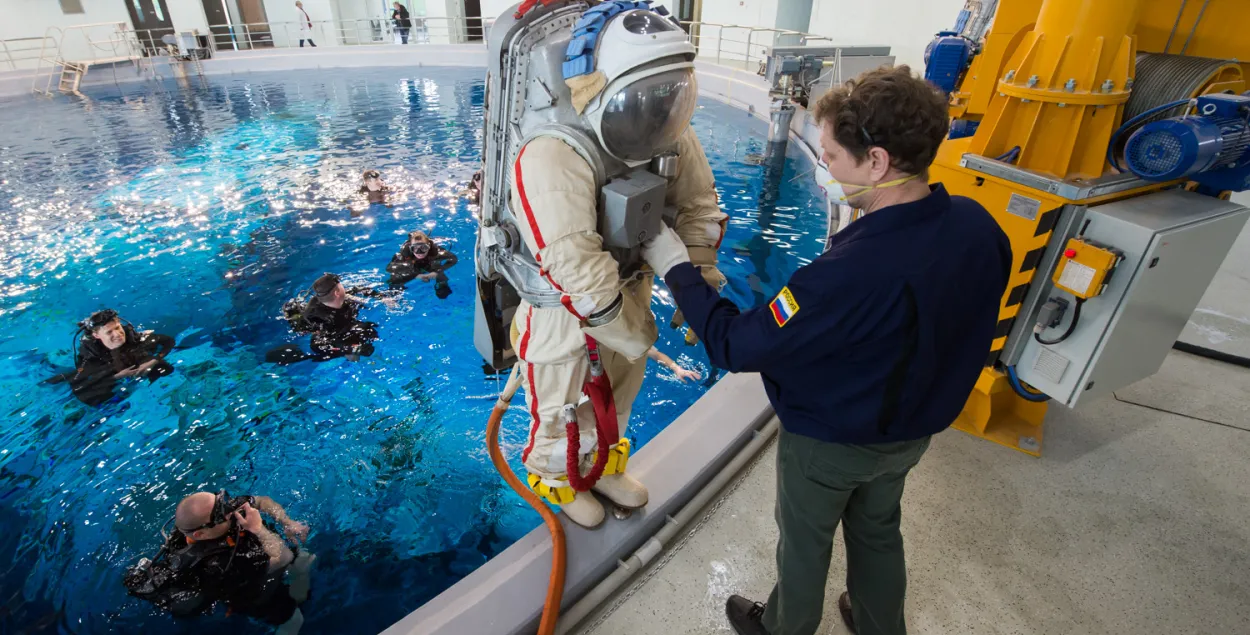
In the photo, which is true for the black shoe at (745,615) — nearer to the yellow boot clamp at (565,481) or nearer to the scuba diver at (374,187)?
the yellow boot clamp at (565,481)

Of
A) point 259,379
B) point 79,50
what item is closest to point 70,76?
point 79,50

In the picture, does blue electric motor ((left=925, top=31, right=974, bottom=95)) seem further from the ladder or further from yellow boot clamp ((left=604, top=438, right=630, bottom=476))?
the ladder

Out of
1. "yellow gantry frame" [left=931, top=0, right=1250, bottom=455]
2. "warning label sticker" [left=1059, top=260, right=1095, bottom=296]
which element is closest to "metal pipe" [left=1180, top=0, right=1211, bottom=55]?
"yellow gantry frame" [left=931, top=0, right=1250, bottom=455]

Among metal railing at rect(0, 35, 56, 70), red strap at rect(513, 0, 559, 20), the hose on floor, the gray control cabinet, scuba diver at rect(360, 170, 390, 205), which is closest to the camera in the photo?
red strap at rect(513, 0, 559, 20)

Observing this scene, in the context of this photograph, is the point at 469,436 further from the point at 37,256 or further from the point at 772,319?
the point at 37,256

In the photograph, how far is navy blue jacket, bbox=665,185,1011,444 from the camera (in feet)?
4.16

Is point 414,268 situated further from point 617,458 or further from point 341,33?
point 341,33

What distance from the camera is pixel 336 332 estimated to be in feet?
15.4

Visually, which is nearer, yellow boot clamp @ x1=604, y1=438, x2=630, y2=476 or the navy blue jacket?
the navy blue jacket

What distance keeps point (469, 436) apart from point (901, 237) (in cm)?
320

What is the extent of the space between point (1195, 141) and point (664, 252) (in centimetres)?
193

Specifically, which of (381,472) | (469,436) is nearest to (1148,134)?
(469,436)

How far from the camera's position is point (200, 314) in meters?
5.15

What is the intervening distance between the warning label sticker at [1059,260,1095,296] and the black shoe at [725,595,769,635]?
5.75ft
